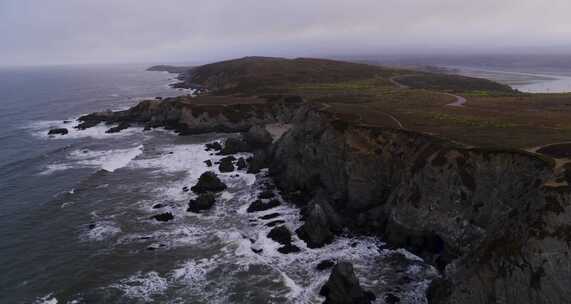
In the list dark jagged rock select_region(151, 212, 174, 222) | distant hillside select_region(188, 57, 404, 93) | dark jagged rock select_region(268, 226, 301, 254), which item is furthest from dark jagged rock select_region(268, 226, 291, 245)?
distant hillside select_region(188, 57, 404, 93)

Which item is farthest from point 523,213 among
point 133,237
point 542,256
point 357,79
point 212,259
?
point 357,79

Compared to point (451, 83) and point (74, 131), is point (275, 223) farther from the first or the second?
point (451, 83)

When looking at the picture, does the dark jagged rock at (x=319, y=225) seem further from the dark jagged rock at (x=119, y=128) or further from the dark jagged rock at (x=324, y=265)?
the dark jagged rock at (x=119, y=128)

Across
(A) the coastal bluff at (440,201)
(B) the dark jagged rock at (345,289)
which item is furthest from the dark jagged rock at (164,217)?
(B) the dark jagged rock at (345,289)

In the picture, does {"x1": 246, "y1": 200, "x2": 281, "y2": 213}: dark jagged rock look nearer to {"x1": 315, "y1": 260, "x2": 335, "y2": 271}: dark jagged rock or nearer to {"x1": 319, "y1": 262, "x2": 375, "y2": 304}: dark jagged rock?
{"x1": 315, "y1": 260, "x2": 335, "y2": 271}: dark jagged rock

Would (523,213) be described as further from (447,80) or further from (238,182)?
(447,80)
